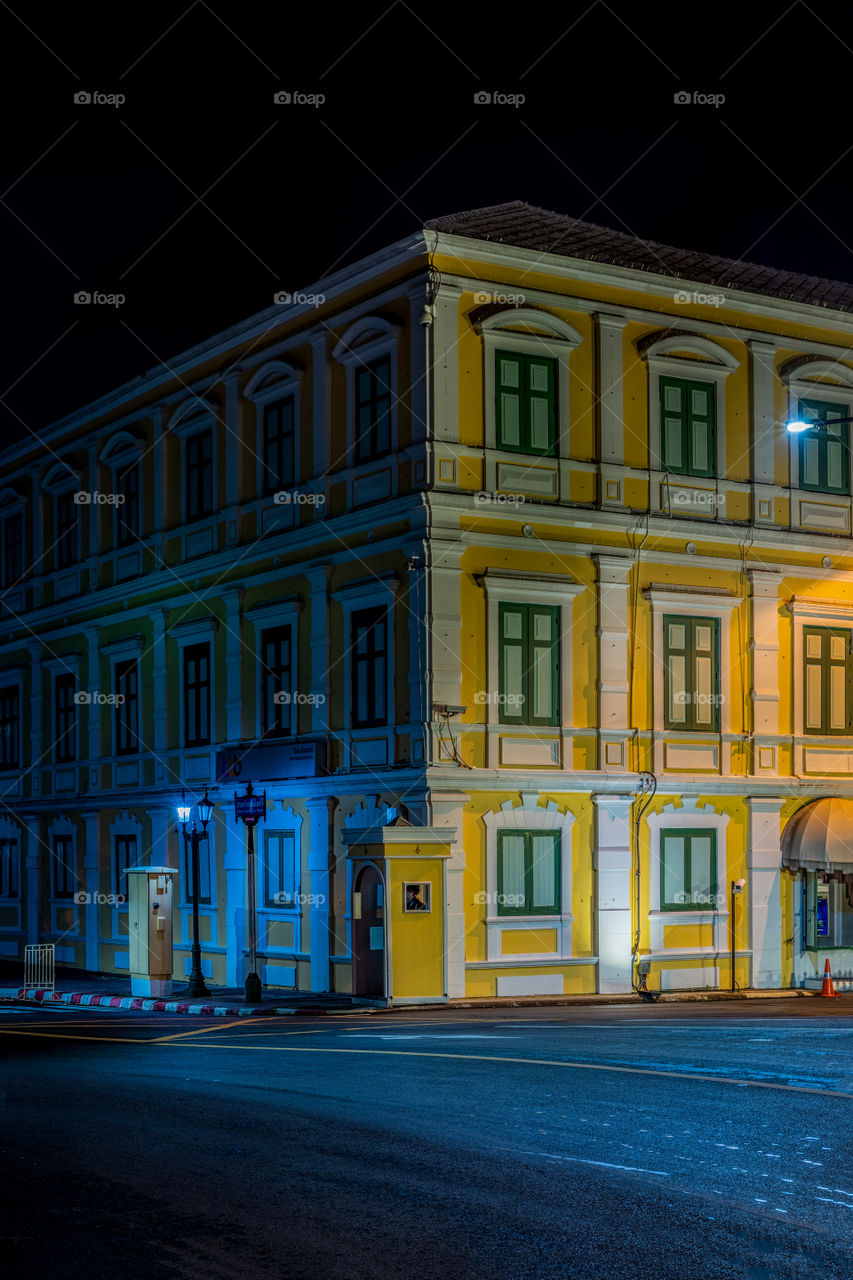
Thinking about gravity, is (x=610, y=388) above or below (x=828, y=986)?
above

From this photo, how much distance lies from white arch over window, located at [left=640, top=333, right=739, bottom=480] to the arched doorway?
9.07m

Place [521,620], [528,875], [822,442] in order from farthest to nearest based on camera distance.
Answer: [822,442]
[521,620]
[528,875]

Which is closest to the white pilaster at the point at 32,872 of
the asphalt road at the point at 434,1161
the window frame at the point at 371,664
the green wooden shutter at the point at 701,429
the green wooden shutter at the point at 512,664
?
the window frame at the point at 371,664

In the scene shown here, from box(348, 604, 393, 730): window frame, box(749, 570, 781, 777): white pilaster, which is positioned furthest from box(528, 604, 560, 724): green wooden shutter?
box(749, 570, 781, 777): white pilaster

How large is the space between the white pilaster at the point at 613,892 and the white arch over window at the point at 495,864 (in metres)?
0.59

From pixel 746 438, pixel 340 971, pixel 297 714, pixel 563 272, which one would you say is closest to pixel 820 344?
pixel 746 438

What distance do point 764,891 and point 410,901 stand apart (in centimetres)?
785

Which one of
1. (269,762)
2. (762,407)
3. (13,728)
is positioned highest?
(762,407)

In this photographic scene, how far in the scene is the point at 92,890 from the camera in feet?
120

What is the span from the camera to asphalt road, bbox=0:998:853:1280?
8.23m

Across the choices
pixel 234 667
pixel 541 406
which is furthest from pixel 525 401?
pixel 234 667

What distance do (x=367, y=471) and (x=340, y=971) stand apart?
870 centimetres

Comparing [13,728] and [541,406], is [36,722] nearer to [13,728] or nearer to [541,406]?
[13,728]

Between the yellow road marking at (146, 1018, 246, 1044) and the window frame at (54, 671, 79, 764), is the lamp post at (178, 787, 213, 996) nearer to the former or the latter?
the yellow road marking at (146, 1018, 246, 1044)
